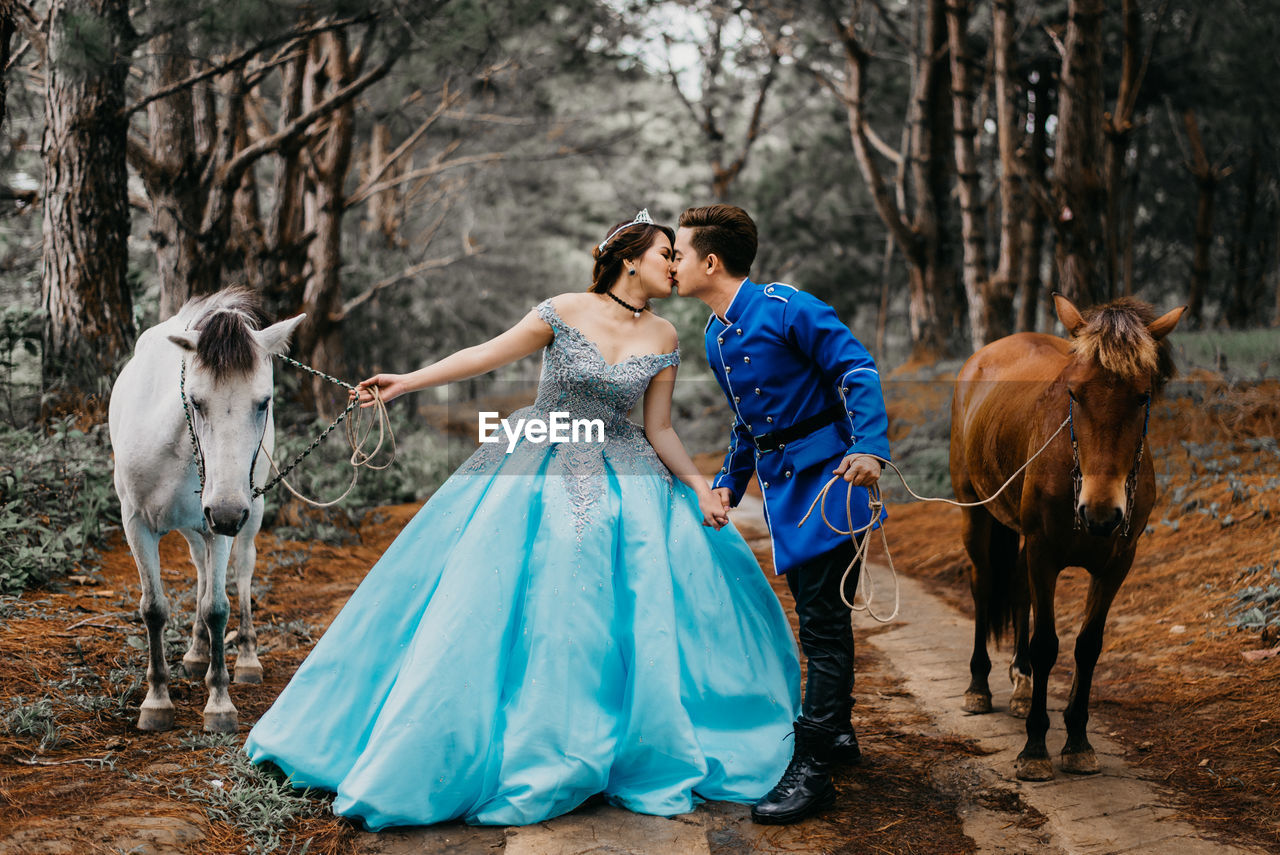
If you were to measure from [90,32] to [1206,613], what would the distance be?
7.96m

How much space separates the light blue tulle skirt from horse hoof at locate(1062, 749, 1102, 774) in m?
1.09

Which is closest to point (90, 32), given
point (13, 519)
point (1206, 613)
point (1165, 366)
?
point (13, 519)

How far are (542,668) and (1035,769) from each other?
1941mm

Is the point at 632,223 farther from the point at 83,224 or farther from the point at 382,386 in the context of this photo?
the point at 83,224

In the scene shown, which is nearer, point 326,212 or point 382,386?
point 382,386

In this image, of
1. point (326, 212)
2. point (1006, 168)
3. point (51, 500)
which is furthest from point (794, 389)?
point (326, 212)

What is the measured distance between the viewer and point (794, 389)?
3660mm

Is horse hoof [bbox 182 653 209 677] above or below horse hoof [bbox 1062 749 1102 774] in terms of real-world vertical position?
above

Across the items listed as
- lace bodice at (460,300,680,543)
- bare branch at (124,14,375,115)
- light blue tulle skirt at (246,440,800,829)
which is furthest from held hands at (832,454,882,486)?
bare branch at (124,14,375,115)

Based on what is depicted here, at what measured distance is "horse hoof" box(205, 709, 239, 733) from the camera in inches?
159

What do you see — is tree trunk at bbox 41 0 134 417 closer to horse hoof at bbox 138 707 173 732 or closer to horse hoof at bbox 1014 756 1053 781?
horse hoof at bbox 138 707 173 732

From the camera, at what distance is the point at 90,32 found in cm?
680

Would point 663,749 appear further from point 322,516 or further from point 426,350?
point 426,350

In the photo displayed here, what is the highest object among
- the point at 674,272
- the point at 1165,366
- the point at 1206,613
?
the point at 674,272
